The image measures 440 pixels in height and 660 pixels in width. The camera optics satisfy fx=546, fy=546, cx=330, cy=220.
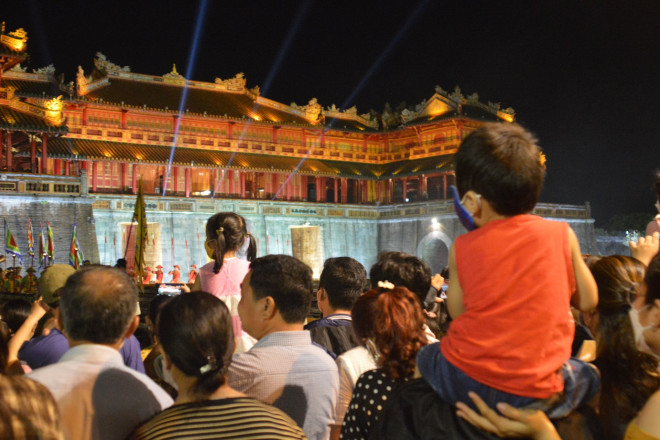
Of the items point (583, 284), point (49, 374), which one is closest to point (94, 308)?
point (49, 374)

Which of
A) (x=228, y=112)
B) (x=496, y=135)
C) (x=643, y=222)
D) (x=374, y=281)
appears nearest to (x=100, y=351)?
(x=496, y=135)

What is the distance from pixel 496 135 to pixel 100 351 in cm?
210

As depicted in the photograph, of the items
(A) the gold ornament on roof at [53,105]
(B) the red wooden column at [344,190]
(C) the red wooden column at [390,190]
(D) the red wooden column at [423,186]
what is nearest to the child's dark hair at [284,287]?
(A) the gold ornament on roof at [53,105]

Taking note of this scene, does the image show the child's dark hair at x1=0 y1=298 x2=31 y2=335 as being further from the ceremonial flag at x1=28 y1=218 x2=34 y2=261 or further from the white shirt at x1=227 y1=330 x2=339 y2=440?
the ceremonial flag at x1=28 y1=218 x2=34 y2=261

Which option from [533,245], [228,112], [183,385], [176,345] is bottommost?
[183,385]

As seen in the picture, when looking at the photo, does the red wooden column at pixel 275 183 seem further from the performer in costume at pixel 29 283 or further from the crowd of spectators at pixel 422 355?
the crowd of spectators at pixel 422 355

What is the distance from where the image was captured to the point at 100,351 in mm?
2668

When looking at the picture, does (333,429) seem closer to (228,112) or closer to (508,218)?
(508,218)

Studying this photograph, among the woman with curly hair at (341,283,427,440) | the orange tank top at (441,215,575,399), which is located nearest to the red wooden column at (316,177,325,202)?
the woman with curly hair at (341,283,427,440)

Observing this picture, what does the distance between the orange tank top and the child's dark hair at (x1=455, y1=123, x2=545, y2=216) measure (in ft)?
0.32

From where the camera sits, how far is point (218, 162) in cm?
3025

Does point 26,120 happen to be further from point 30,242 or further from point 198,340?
point 198,340

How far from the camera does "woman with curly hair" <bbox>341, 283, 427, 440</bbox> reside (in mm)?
2877

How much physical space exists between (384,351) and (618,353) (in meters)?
1.16
